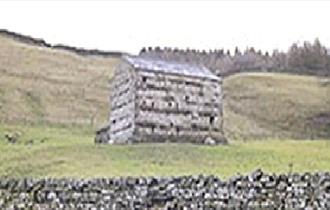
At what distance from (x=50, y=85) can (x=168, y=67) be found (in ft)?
157

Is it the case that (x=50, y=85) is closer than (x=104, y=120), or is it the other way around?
(x=104, y=120)

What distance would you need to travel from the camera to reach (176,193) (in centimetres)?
2559

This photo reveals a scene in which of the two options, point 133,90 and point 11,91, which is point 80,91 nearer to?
point 11,91

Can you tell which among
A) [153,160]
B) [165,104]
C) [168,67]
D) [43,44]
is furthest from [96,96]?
[153,160]

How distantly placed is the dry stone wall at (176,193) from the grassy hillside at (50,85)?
59363 millimetres

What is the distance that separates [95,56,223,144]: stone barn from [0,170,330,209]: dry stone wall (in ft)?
100

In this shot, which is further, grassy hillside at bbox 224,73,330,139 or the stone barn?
grassy hillside at bbox 224,73,330,139

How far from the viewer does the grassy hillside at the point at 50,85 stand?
312 feet

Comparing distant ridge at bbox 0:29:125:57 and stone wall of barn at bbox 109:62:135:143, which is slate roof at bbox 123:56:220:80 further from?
distant ridge at bbox 0:29:125:57

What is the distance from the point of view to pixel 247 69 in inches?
5910

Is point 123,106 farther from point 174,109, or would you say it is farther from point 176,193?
point 176,193

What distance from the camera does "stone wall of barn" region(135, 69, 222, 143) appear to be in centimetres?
6156

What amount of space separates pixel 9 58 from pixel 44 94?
1708 cm

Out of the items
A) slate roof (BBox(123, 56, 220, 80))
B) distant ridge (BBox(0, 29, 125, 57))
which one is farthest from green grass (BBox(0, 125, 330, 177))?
distant ridge (BBox(0, 29, 125, 57))
